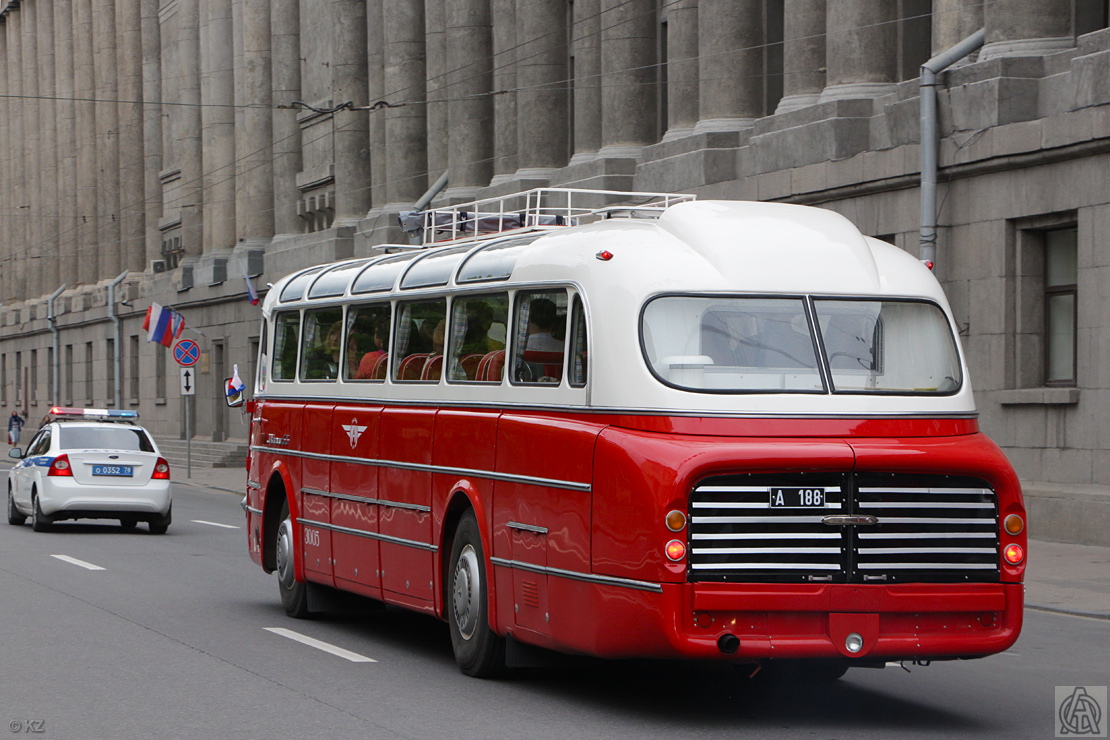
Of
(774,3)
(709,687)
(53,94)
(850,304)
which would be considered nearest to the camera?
(850,304)

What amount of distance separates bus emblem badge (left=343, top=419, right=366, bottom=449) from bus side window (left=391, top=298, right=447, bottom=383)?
A: 0.65 m

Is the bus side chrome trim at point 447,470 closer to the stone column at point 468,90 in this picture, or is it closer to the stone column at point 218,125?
the stone column at point 468,90

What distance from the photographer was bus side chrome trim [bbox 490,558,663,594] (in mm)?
8626

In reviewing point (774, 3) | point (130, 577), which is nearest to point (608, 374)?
point (130, 577)

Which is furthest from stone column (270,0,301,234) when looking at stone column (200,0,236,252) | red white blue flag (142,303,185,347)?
red white blue flag (142,303,185,347)

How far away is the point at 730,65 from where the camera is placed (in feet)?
99.3

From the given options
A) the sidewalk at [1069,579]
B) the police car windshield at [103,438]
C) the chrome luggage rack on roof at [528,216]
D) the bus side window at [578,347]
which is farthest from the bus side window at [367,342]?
the police car windshield at [103,438]

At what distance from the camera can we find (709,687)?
10.2 m

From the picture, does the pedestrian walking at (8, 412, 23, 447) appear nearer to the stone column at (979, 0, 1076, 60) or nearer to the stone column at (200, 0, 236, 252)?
the stone column at (200, 0, 236, 252)

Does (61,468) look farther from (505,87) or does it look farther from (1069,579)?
(505,87)

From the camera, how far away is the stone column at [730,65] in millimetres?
30109

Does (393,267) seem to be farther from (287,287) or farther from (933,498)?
(933,498)

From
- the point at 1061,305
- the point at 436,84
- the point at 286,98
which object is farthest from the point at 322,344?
the point at 286,98

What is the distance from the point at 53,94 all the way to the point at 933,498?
7508 cm
